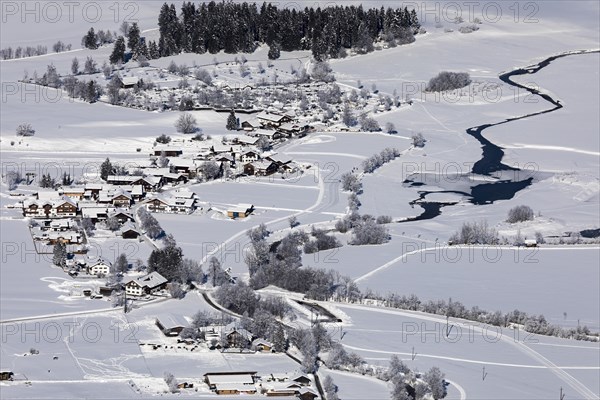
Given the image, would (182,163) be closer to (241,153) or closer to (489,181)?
(241,153)

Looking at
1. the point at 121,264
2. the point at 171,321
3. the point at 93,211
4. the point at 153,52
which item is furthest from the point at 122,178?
the point at 153,52

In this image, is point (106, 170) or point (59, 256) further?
point (106, 170)

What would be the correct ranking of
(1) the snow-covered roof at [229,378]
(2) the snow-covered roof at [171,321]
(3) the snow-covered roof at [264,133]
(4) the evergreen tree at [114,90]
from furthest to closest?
(4) the evergreen tree at [114,90] → (3) the snow-covered roof at [264,133] → (2) the snow-covered roof at [171,321] → (1) the snow-covered roof at [229,378]

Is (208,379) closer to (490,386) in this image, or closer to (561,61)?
(490,386)

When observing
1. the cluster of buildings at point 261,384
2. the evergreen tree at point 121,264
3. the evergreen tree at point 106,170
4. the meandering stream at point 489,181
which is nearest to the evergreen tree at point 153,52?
the meandering stream at point 489,181

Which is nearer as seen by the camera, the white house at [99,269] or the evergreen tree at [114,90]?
the white house at [99,269]

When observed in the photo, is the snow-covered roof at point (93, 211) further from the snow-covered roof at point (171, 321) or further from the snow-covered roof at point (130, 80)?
the snow-covered roof at point (130, 80)
